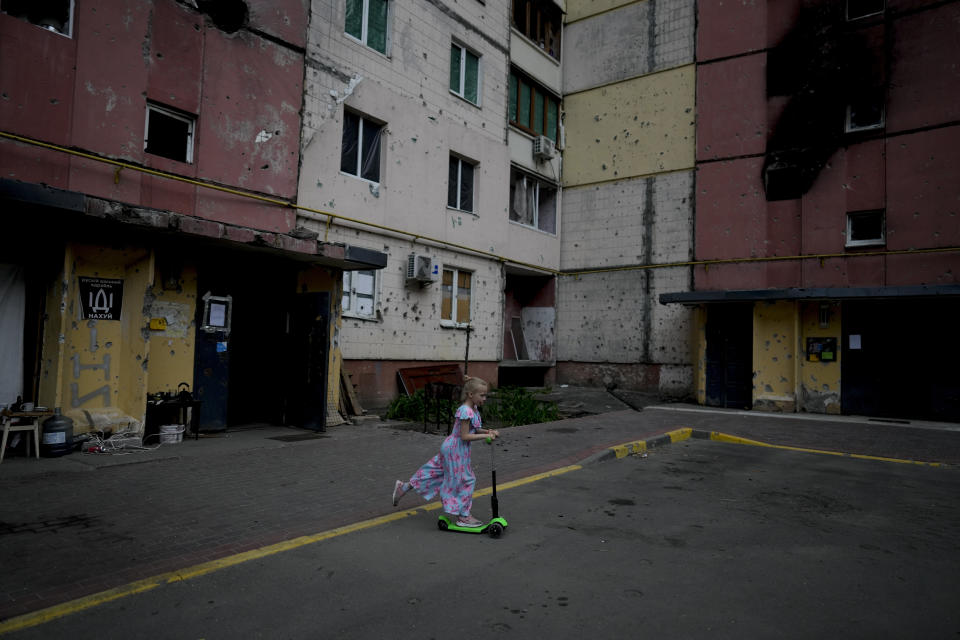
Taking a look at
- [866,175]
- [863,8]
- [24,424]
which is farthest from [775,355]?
[24,424]

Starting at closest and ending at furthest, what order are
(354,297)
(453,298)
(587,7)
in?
1. (354,297)
2. (453,298)
3. (587,7)

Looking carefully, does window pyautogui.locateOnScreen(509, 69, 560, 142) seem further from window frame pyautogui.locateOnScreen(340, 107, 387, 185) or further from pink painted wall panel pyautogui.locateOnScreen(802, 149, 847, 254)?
pink painted wall panel pyautogui.locateOnScreen(802, 149, 847, 254)

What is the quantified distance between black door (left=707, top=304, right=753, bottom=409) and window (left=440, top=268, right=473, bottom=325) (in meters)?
6.71

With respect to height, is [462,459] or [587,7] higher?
[587,7]

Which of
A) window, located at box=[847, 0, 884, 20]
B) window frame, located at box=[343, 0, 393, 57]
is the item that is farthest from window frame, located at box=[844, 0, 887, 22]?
window frame, located at box=[343, 0, 393, 57]

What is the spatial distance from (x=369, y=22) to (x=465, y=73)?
3.66 metres

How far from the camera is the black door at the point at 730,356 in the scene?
15812 millimetres

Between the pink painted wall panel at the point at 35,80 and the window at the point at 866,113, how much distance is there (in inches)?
661

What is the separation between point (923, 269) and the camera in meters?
13.9

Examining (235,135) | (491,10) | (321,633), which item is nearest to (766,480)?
(321,633)

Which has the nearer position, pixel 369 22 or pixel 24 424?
pixel 24 424

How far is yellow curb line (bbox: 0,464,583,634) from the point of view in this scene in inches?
126

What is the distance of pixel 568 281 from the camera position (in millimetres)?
19859

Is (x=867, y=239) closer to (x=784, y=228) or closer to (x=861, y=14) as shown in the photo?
(x=784, y=228)
